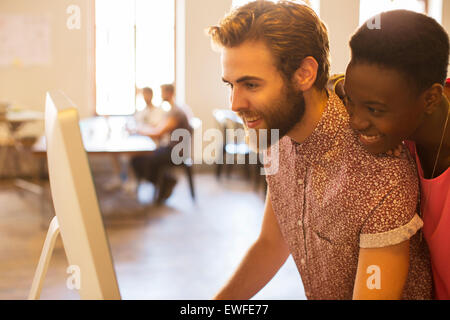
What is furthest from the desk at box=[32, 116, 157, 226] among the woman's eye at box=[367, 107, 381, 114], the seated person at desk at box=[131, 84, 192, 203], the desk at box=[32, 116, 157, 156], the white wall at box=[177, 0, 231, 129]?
the woman's eye at box=[367, 107, 381, 114]

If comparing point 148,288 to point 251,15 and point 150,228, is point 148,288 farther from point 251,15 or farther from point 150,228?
point 251,15

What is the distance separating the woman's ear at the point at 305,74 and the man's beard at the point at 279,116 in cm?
1

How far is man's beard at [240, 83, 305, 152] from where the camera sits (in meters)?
0.94

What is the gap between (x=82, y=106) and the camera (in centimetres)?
684

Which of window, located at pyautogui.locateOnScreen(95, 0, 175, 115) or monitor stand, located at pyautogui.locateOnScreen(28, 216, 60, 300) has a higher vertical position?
window, located at pyautogui.locateOnScreen(95, 0, 175, 115)

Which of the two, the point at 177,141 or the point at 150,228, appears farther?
the point at 177,141

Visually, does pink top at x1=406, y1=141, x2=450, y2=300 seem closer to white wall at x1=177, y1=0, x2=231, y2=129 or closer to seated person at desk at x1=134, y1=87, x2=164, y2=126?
white wall at x1=177, y1=0, x2=231, y2=129

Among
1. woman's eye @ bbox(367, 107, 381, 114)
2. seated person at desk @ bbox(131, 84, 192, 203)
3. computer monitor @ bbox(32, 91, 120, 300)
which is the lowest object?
seated person at desk @ bbox(131, 84, 192, 203)

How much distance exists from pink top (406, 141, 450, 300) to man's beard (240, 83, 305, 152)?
0.20 meters

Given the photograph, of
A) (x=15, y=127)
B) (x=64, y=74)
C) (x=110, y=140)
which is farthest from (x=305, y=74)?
(x=64, y=74)

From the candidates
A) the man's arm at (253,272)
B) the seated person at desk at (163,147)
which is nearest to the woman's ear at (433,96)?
the man's arm at (253,272)
